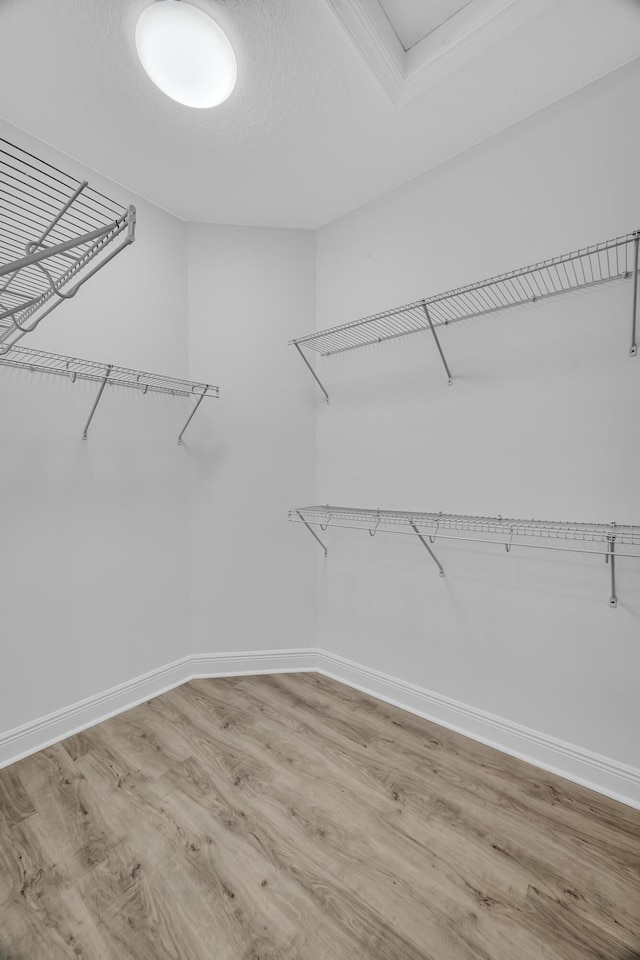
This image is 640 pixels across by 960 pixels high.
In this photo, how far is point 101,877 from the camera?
4.04 ft

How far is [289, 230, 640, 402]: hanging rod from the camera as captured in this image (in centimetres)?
146

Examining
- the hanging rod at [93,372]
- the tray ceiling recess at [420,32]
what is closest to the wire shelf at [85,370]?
the hanging rod at [93,372]

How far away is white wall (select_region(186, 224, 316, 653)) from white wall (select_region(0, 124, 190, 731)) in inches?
3.8

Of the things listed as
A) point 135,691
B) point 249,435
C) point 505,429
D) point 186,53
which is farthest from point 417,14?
point 135,691

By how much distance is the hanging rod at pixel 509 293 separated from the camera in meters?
→ 1.46

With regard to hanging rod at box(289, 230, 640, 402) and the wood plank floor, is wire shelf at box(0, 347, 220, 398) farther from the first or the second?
the wood plank floor

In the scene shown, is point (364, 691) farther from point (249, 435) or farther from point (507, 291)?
point (507, 291)

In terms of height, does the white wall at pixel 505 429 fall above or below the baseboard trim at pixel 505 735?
above

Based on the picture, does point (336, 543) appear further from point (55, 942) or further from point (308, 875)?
point (55, 942)

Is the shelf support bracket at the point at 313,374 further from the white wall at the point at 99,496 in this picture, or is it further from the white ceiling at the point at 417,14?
the white ceiling at the point at 417,14

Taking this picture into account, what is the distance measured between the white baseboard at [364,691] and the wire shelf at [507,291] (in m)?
1.68

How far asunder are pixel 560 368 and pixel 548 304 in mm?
252

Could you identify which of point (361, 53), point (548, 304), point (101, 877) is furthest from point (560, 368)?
point (101, 877)

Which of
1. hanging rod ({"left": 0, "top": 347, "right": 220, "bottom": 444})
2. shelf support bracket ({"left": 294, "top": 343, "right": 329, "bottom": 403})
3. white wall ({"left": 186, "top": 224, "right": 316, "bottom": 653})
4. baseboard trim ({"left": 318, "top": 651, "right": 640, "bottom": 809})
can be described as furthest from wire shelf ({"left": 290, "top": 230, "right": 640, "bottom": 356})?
baseboard trim ({"left": 318, "top": 651, "right": 640, "bottom": 809})
